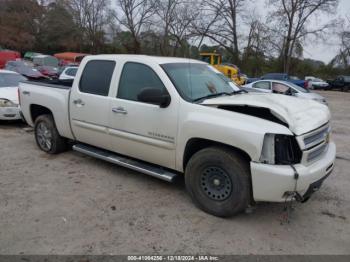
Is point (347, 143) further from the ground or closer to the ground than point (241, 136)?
closer to the ground

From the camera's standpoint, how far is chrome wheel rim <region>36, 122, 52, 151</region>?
19.8 feet

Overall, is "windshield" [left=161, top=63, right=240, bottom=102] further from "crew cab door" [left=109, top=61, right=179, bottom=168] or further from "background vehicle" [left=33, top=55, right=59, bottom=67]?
"background vehicle" [left=33, top=55, right=59, bottom=67]

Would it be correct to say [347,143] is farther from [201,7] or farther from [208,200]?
[201,7]

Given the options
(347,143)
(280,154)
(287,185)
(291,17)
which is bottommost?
(347,143)

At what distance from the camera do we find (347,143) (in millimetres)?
7906

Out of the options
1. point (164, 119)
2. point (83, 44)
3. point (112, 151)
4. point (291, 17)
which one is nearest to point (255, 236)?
point (164, 119)

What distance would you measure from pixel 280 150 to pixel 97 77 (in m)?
2.99

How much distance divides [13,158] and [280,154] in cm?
473

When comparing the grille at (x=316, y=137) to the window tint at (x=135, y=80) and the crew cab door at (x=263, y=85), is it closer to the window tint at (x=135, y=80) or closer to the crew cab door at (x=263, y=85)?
the window tint at (x=135, y=80)

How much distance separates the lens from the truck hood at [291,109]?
3484 mm

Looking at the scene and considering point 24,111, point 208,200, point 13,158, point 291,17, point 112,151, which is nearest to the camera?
point 208,200

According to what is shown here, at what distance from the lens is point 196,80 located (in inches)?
178

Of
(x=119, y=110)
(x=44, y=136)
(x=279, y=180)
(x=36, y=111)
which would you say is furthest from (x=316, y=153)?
(x=36, y=111)

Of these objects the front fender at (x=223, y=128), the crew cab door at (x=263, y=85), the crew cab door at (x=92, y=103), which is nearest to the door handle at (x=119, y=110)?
the crew cab door at (x=92, y=103)
